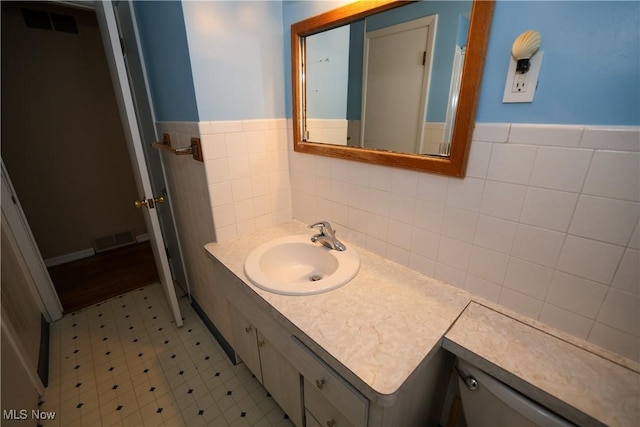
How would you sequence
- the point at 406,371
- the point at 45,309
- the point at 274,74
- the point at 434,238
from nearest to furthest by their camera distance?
the point at 406,371 → the point at 434,238 → the point at 274,74 → the point at 45,309

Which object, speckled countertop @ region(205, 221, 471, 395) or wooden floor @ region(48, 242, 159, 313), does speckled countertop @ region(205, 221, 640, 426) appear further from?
wooden floor @ region(48, 242, 159, 313)

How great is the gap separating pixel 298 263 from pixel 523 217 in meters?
0.91

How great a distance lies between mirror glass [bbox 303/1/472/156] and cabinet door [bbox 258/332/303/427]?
0.91 meters

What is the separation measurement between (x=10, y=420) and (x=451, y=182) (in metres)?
1.86

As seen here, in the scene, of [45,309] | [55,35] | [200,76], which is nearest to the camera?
[200,76]

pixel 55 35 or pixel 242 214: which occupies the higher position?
pixel 55 35

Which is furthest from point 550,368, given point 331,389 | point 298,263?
point 298,263

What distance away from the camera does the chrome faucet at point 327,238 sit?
45.8 inches

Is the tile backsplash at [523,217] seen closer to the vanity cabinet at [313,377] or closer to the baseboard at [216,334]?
the vanity cabinet at [313,377]

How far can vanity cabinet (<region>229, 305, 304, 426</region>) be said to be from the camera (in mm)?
1010

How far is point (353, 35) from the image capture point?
1024 millimetres

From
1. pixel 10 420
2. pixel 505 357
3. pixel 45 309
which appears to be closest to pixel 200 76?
pixel 505 357

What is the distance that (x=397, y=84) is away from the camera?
38.1 inches

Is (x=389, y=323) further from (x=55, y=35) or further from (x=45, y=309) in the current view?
(x=55, y=35)
